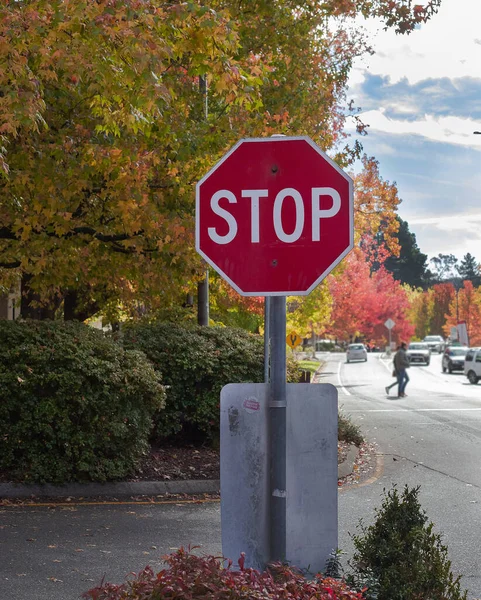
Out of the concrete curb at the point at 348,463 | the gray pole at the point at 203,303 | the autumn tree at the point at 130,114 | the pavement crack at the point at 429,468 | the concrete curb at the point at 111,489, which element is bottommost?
the pavement crack at the point at 429,468

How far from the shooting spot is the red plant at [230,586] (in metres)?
3.23

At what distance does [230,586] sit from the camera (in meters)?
3.24

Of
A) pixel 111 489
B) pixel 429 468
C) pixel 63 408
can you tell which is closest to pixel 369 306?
pixel 429 468

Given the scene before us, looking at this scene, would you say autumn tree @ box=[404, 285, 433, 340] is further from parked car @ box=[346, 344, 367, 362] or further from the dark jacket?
the dark jacket

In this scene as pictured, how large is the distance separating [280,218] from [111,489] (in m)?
6.25

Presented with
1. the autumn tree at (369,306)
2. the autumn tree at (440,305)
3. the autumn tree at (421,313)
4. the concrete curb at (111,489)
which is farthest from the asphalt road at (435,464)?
the autumn tree at (421,313)

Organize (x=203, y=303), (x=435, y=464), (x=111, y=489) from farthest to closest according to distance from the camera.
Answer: (x=203, y=303) < (x=435, y=464) < (x=111, y=489)

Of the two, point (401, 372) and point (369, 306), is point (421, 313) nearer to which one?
point (369, 306)

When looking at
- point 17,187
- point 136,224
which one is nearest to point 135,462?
point 136,224

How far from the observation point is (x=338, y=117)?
25859 mm

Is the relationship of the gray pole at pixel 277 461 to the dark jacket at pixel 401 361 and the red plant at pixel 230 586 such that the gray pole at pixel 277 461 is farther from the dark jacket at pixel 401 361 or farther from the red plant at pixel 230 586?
the dark jacket at pixel 401 361

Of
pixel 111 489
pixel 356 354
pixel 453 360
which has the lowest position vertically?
pixel 356 354

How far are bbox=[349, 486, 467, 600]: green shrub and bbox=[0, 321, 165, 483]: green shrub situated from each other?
4.94 meters

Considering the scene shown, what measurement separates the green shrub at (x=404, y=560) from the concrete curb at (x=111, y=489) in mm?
4928
